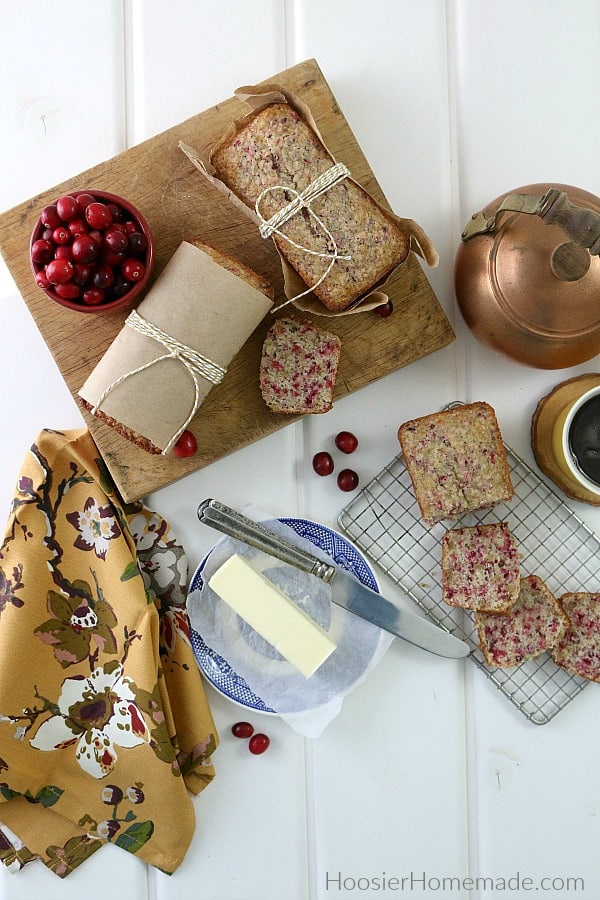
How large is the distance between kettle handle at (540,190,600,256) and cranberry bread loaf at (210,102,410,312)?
0.28 m

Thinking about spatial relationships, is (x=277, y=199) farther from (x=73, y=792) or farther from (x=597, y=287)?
(x=73, y=792)

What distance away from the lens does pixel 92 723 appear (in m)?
1.46

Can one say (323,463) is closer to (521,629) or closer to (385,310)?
(385,310)

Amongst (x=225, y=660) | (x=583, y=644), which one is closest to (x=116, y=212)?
(x=225, y=660)

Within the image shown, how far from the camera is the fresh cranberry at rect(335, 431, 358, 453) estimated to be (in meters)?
1.46

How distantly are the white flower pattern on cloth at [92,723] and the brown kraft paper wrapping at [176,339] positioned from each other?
511 millimetres

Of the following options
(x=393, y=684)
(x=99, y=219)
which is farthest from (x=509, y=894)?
(x=99, y=219)

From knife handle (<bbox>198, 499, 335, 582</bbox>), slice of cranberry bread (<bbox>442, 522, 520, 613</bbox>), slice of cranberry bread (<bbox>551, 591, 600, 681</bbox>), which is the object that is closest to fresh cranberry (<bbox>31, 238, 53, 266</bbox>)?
knife handle (<bbox>198, 499, 335, 582</bbox>)

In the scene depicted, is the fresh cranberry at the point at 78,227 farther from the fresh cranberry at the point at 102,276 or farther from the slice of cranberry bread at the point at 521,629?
the slice of cranberry bread at the point at 521,629

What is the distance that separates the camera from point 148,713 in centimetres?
140

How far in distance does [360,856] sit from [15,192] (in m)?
1.48

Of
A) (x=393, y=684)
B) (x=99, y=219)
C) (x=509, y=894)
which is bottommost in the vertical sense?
(x=509, y=894)

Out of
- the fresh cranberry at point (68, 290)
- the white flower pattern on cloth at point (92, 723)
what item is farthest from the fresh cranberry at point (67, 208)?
the white flower pattern on cloth at point (92, 723)

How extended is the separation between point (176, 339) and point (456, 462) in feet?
1.81
